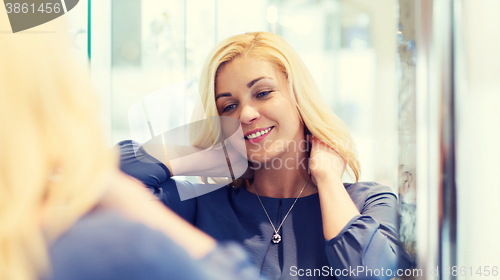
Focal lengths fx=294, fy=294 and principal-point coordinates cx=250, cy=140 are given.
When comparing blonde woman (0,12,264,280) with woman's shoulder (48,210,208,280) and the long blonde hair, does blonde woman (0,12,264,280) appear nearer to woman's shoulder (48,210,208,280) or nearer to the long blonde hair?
woman's shoulder (48,210,208,280)

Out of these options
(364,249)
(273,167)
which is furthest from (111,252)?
(273,167)

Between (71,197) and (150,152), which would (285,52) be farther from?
(71,197)

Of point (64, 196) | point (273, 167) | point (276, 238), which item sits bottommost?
point (276, 238)

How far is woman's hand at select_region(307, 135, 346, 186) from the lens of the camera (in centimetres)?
58

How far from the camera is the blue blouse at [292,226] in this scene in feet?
1.56

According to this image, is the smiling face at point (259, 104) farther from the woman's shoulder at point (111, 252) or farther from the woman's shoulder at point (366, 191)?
the woman's shoulder at point (111, 252)

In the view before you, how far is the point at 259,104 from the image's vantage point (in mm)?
638

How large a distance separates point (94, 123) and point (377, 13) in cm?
102

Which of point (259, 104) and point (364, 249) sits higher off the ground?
point (259, 104)

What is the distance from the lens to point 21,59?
234mm

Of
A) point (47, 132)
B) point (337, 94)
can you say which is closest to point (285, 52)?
point (337, 94)

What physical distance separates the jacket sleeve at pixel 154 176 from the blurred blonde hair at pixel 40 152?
1.33 feet

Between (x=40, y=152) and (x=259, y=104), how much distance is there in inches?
18.2

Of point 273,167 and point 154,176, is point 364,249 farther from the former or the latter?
point 154,176
